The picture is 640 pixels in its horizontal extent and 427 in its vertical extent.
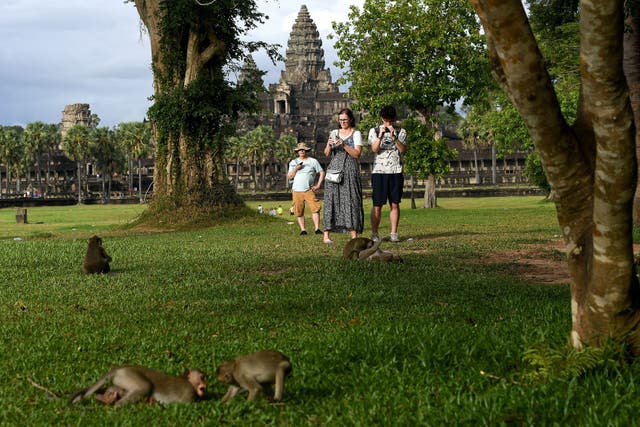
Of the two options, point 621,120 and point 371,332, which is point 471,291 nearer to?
point 371,332

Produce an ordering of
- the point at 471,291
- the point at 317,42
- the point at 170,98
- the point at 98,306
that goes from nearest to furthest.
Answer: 1. the point at 98,306
2. the point at 471,291
3. the point at 170,98
4. the point at 317,42

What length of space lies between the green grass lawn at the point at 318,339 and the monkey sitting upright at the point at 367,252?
8.7 inches

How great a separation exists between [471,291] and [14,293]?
448 centimetres

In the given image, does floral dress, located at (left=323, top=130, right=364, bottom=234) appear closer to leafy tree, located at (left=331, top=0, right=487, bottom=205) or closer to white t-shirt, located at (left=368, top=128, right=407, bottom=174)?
white t-shirt, located at (left=368, top=128, right=407, bottom=174)

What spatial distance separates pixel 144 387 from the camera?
4289 mm

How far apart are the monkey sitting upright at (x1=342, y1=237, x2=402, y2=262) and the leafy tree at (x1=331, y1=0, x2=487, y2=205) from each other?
2528 cm

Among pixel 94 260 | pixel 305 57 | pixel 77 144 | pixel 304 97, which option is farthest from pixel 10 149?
pixel 94 260

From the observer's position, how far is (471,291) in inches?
330

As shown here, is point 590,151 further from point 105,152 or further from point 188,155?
point 105,152

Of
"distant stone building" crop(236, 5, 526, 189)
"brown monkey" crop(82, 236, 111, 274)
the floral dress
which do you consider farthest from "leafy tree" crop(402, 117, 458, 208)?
"distant stone building" crop(236, 5, 526, 189)

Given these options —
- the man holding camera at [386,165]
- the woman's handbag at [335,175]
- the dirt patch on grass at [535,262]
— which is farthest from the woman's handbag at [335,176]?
the dirt patch on grass at [535,262]

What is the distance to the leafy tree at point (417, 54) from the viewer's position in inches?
1436

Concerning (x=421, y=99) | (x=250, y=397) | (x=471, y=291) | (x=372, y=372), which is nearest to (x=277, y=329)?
(x=372, y=372)

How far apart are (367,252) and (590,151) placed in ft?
21.4
